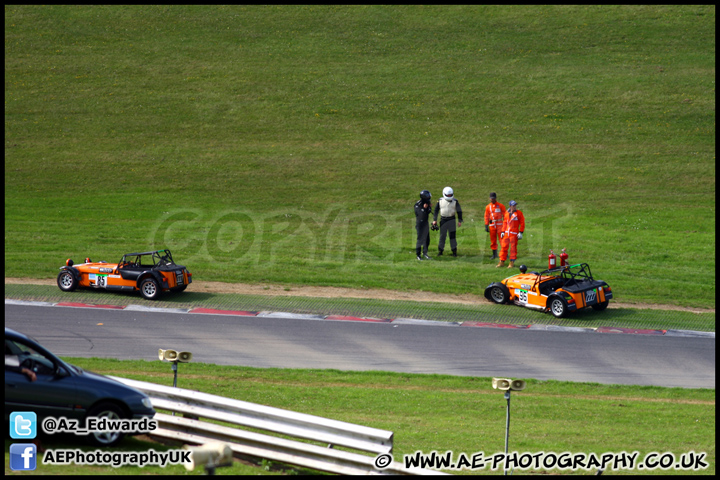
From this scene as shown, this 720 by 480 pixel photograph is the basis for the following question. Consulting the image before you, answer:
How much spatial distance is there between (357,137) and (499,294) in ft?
73.9

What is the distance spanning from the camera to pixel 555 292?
17.6 meters

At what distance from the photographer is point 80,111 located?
4259 centimetres

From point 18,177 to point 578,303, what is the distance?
2808 centimetres

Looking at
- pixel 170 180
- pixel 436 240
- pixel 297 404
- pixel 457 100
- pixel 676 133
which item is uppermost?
pixel 457 100

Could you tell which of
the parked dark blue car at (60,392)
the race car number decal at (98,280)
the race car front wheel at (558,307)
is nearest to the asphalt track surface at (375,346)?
the race car front wheel at (558,307)

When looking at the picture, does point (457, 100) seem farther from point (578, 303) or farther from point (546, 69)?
point (578, 303)

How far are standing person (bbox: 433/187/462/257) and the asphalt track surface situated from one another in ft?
22.9

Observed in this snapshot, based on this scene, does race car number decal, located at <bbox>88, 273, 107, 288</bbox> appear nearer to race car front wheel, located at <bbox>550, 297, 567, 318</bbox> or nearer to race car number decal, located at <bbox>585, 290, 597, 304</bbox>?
race car front wheel, located at <bbox>550, 297, 567, 318</bbox>

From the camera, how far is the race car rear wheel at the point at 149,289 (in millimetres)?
18453

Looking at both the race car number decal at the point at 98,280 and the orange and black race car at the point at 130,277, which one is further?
the race car number decal at the point at 98,280

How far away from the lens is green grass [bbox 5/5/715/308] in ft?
81.4

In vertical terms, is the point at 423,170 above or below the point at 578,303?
above

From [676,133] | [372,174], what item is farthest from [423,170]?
[676,133]

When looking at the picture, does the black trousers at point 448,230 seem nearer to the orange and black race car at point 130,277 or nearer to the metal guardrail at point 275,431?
the orange and black race car at point 130,277
